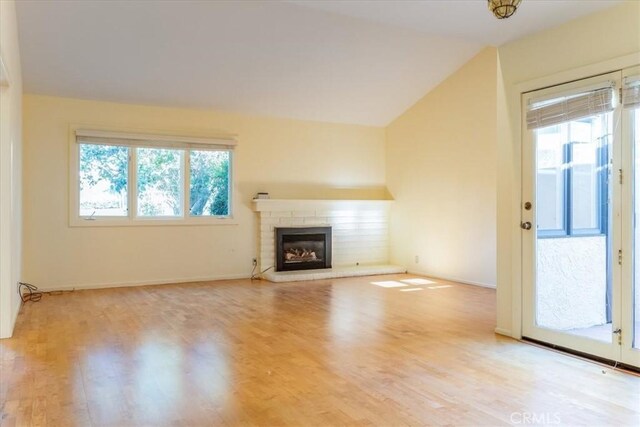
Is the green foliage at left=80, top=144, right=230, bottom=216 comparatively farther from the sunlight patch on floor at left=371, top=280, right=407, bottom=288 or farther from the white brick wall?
the sunlight patch on floor at left=371, top=280, right=407, bottom=288

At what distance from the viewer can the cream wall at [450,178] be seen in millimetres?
6203

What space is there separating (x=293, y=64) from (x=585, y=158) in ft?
12.6

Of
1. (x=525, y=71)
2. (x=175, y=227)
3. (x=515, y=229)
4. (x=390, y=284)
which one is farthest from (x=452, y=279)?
(x=175, y=227)

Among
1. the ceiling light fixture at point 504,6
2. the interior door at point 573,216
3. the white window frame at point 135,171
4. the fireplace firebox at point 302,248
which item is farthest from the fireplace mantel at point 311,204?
the ceiling light fixture at point 504,6

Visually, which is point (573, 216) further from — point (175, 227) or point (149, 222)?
point (149, 222)

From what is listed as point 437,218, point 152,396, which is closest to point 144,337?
point 152,396

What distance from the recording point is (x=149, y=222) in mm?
6461

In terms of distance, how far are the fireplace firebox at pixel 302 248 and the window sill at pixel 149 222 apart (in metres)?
0.82

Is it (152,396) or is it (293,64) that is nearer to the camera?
(152,396)

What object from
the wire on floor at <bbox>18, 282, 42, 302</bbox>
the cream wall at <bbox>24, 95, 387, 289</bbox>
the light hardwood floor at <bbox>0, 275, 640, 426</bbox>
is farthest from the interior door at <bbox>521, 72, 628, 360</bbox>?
the wire on floor at <bbox>18, 282, 42, 302</bbox>

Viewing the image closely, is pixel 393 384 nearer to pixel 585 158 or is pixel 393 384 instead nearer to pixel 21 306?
pixel 585 158

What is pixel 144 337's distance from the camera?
3.74 metres

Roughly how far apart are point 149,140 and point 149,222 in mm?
1155

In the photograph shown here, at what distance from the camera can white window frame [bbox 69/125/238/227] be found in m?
6.00
